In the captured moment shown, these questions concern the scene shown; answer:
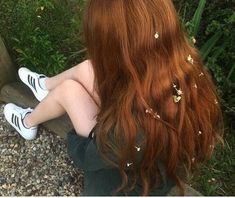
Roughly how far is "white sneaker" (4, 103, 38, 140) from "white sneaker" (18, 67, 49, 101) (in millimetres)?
121

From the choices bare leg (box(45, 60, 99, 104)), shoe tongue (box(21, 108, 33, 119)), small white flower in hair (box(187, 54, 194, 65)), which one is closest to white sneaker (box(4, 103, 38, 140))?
shoe tongue (box(21, 108, 33, 119))

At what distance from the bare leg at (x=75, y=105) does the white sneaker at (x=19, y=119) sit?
0.81 feet

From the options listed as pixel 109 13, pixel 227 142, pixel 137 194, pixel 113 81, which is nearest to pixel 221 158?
pixel 227 142

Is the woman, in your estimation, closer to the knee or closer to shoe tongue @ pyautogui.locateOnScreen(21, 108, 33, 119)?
the knee

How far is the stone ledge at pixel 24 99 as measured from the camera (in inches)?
115

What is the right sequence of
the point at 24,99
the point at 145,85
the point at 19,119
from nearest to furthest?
1. the point at 145,85
2. the point at 19,119
3. the point at 24,99

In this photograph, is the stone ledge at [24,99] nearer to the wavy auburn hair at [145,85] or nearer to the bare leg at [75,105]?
the bare leg at [75,105]

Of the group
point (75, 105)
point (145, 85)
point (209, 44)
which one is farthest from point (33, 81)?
point (145, 85)

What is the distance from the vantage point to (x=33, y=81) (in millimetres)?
2963

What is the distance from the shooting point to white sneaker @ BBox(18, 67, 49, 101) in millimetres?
2934

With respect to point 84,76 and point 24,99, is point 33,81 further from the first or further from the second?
point 84,76

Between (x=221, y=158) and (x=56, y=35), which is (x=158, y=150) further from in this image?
(x=56, y=35)

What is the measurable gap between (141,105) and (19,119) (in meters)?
1.16

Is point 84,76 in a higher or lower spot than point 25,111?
higher
